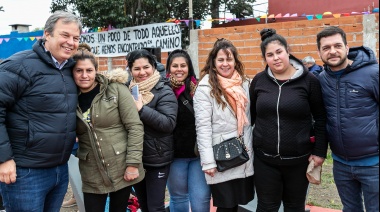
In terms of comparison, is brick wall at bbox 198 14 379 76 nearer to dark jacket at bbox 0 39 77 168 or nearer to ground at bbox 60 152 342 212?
ground at bbox 60 152 342 212

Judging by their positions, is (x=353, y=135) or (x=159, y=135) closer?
(x=353, y=135)

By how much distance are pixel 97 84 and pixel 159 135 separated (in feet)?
2.21

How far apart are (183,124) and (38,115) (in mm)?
1291

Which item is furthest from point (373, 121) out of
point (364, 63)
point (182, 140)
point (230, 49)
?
point (182, 140)

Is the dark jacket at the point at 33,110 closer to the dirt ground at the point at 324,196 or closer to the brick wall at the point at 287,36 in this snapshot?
the dirt ground at the point at 324,196

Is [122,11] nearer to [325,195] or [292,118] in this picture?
[325,195]

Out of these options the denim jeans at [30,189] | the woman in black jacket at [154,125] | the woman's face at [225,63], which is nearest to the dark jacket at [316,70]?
the woman's face at [225,63]

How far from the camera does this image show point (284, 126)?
2951 mm

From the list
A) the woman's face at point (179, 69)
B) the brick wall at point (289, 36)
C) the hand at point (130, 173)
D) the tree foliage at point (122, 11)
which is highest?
the tree foliage at point (122, 11)

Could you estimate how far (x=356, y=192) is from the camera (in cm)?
290

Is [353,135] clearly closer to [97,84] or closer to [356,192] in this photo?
[356,192]

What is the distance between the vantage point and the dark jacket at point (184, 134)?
3.32 m

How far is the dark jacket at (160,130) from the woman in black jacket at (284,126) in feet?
2.40

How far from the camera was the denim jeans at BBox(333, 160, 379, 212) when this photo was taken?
2744 millimetres
